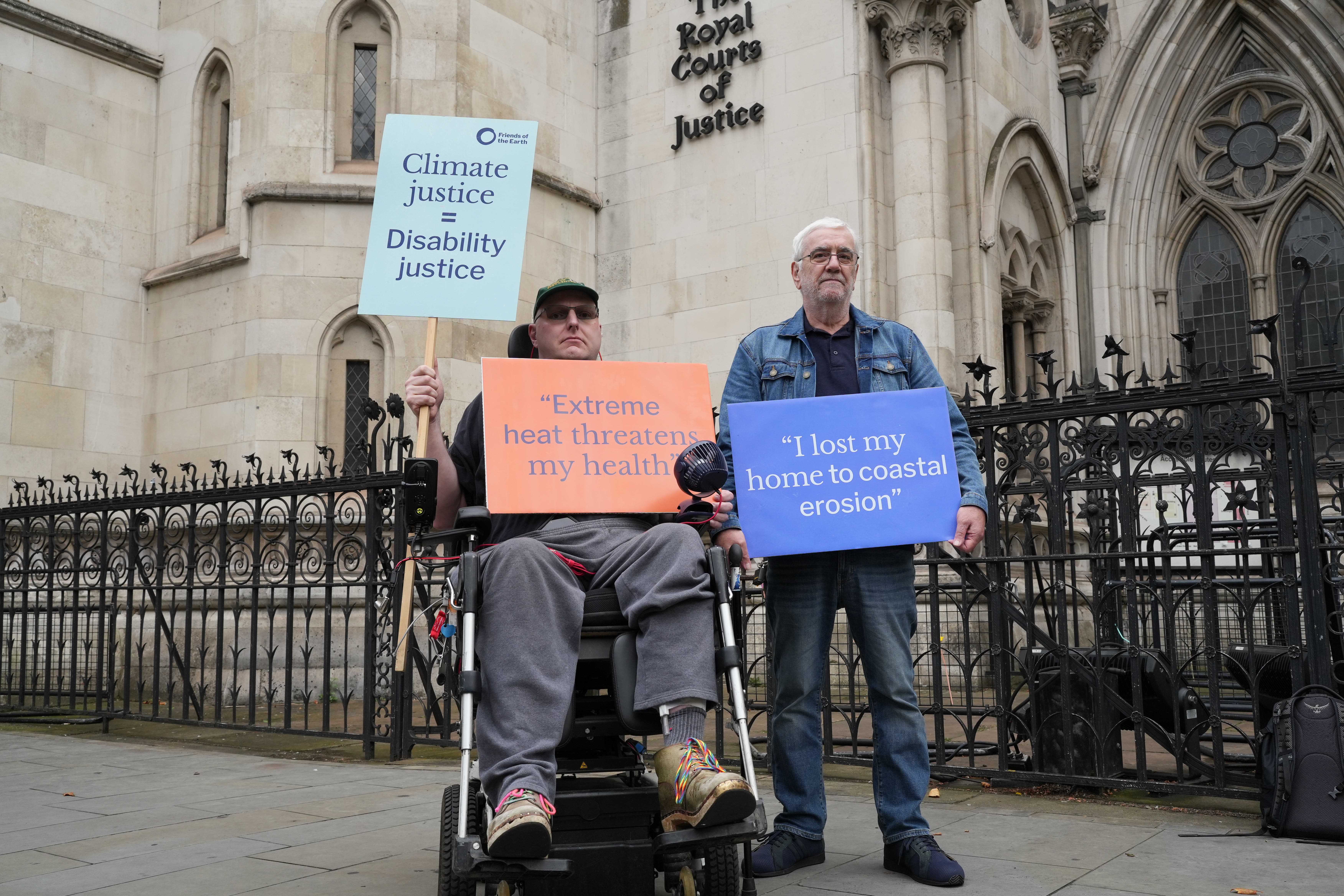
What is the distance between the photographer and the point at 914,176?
40.8ft

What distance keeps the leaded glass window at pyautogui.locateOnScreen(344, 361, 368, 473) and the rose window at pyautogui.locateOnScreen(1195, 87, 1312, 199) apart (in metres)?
12.3

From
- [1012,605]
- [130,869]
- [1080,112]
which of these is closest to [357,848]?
[130,869]

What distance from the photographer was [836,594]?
4.29 metres

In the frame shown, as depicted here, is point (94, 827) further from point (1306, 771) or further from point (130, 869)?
point (1306, 771)

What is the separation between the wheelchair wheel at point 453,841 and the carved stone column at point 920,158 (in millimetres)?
9474

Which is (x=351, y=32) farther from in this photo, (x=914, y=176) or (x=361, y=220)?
(x=914, y=176)

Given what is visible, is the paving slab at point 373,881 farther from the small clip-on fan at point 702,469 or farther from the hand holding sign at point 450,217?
the hand holding sign at point 450,217

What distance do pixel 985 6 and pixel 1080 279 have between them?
4.62 metres

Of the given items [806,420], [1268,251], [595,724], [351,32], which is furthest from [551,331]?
[1268,251]

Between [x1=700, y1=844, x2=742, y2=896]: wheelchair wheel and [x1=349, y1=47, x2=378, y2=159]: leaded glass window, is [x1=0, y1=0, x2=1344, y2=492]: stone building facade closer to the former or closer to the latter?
[x1=349, y1=47, x2=378, y2=159]: leaded glass window

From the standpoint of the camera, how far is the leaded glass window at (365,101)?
13484mm

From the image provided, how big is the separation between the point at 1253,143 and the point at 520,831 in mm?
17305

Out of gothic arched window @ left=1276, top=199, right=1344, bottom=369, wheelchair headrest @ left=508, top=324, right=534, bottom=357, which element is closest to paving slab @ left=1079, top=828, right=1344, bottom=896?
wheelchair headrest @ left=508, top=324, right=534, bottom=357

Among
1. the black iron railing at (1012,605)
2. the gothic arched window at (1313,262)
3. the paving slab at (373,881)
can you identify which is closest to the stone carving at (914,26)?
the black iron railing at (1012,605)
